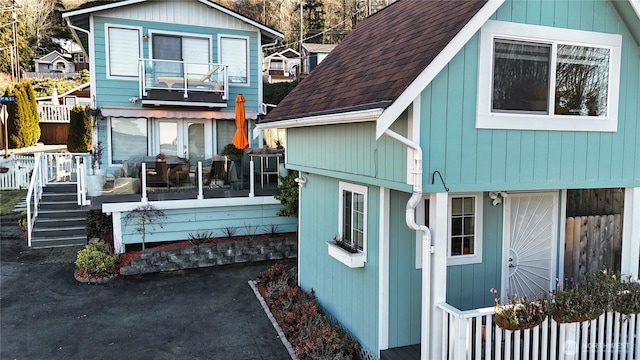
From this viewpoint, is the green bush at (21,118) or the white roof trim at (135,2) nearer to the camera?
the white roof trim at (135,2)

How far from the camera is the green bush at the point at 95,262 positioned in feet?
33.0

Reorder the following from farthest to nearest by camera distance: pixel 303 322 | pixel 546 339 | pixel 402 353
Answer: pixel 303 322, pixel 402 353, pixel 546 339

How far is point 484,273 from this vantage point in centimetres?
669

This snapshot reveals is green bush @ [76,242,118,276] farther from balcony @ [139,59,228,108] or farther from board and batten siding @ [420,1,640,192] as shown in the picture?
board and batten siding @ [420,1,640,192]

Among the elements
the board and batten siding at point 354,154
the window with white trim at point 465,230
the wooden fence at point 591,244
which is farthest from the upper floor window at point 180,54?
the wooden fence at point 591,244

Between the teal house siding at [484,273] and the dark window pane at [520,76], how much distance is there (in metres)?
1.64

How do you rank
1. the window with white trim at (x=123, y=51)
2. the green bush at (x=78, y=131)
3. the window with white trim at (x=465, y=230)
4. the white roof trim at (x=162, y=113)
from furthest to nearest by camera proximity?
the green bush at (x=78, y=131) < the window with white trim at (x=123, y=51) < the white roof trim at (x=162, y=113) < the window with white trim at (x=465, y=230)

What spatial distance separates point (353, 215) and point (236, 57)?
1013 centimetres

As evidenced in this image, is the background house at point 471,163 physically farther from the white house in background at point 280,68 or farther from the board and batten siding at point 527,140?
the white house in background at point 280,68

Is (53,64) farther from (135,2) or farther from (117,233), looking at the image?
(117,233)

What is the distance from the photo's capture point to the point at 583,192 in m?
7.46

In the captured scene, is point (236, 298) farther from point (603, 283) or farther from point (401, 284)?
point (603, 283)

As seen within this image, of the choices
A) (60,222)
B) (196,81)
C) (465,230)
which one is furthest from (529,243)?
(60,222)

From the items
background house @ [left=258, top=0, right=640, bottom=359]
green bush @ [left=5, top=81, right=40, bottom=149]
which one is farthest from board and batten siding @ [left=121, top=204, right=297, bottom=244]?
green bush @ [left=5, top=81, right=40, bottom=149]
